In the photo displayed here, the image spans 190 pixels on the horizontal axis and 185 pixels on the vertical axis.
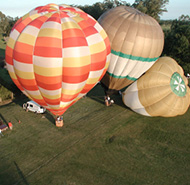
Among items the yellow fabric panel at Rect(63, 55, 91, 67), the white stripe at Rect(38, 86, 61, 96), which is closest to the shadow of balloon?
the white stripe at Rect(38, 86, 61, 96)

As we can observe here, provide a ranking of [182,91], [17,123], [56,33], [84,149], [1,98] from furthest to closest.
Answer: [1,98], [182,91], [17,123], [84,149], [56,33]

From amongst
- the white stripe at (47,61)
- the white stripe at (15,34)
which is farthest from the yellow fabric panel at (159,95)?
the white stripe at (15,34)

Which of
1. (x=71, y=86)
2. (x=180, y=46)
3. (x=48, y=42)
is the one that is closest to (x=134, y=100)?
(x=71, y=86)

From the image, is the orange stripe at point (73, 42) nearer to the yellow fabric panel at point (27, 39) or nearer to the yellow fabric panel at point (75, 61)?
the yellow fabric panel at point (75, 61)

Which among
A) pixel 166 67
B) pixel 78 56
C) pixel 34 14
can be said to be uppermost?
pixel 34 14

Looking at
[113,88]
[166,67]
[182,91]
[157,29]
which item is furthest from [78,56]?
[182,91]

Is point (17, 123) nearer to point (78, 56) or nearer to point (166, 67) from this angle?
point (78, 56)
